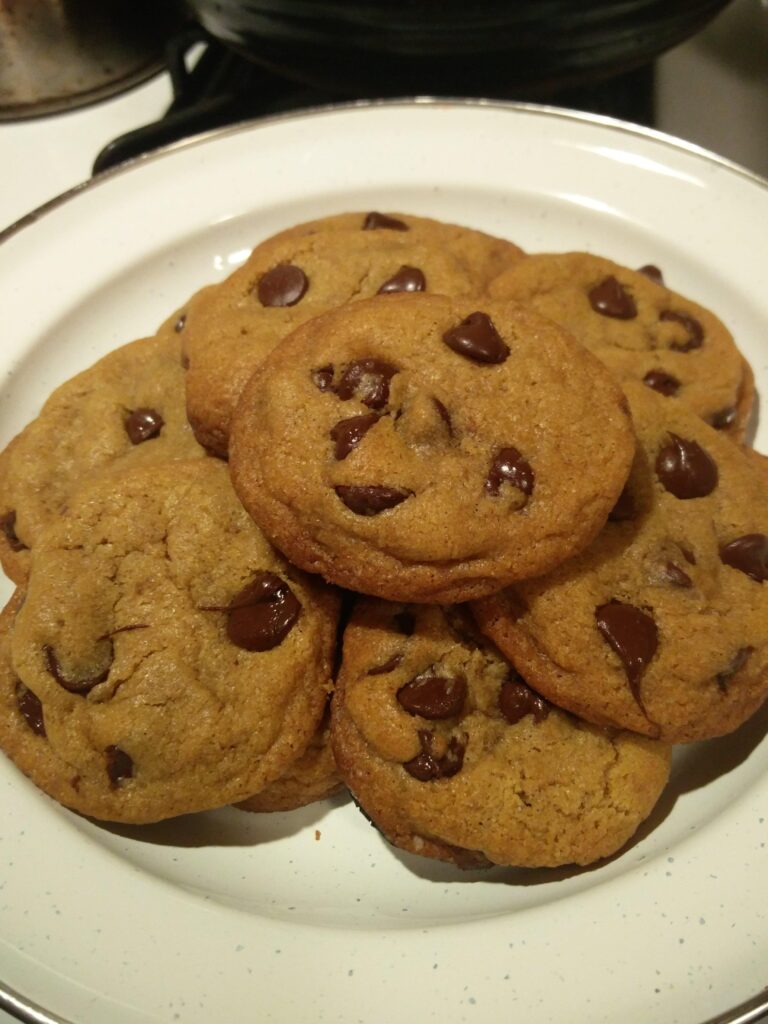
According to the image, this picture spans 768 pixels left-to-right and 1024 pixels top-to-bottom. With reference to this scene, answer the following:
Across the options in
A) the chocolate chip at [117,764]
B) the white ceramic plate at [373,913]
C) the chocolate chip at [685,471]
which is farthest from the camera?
the chocolate chip at [685,471]

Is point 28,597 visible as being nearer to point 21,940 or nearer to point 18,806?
point 18,806

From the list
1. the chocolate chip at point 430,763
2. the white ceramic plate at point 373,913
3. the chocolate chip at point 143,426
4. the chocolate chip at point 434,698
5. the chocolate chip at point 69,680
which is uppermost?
the chocolate chip at point 143,426

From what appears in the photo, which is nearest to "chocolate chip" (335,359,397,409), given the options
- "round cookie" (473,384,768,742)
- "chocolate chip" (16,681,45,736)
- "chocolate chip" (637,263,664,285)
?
"round cookie" (473,384,768,742)

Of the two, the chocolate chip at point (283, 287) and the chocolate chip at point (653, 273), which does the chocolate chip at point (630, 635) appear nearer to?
the chocolate chip at point (283, 287)

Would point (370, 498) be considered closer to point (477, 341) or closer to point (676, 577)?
point (477, 341)

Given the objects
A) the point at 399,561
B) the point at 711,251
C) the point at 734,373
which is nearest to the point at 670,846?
the point at 399,561

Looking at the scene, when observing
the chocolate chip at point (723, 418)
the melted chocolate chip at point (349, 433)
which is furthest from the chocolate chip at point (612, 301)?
the melted chocolate chip at point (349, 433)
